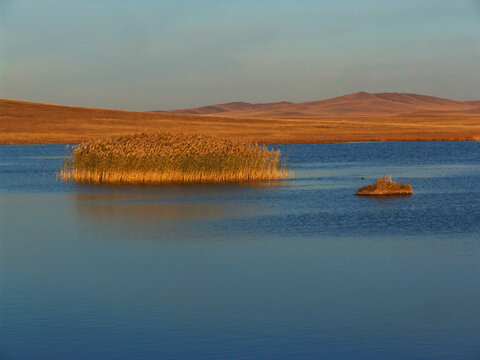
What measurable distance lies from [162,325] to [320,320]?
86.0 inches

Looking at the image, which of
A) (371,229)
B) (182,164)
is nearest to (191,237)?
(371,229)

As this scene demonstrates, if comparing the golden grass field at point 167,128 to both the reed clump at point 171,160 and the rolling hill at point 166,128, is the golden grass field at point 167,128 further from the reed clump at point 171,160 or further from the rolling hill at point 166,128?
the reed clump at point 171,160

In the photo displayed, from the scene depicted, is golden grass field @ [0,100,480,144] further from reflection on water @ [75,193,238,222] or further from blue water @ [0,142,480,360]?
blue water @ [0,142,480,360]

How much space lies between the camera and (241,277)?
1359 cm

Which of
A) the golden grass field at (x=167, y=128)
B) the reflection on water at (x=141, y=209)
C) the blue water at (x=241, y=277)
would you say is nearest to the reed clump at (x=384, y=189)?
the blue water at (x=241, y=277)

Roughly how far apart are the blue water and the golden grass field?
54.1 meters

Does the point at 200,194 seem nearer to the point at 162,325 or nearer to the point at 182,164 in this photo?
the point at 182,164

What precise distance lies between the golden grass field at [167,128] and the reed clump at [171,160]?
4261cm

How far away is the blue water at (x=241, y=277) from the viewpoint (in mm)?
9727

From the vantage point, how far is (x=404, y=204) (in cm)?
2497

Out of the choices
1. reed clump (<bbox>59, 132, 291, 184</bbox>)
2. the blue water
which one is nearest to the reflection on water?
the blue water

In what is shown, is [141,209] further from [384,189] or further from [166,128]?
[166,128]

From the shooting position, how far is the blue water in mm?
9727

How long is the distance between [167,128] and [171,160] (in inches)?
2154
